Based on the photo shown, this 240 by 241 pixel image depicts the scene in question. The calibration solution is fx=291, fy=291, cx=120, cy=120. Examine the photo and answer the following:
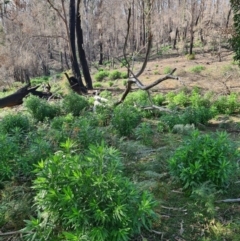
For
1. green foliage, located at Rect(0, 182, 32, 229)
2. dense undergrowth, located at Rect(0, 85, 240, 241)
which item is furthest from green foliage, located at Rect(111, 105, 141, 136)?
green foliage, located at Rect(0, 182, 32, 229)

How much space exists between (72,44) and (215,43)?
1467cm

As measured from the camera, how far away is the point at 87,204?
2.58m

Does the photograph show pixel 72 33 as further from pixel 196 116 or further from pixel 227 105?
pixel 196 116

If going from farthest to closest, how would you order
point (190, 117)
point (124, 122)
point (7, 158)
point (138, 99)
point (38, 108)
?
point (138, 99)
point (38, 108)
point (190, 117)
point (124, 122)
point (7, 158)

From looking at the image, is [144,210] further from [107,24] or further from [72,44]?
[107,24]

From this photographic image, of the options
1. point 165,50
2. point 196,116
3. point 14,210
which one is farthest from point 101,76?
point 165,50

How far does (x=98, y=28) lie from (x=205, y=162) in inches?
1138

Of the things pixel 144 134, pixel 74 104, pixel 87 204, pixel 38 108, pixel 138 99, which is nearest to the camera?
pixel 87 204

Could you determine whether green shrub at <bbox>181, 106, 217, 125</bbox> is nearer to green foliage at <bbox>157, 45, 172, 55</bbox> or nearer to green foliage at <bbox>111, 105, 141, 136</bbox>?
green foliage at <bbox>111, 105, 141, 136</bbox>

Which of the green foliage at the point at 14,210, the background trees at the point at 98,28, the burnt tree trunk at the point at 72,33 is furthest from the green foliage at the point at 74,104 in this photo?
the background trees at the point at 98,28

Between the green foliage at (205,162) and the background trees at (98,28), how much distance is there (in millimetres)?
20884

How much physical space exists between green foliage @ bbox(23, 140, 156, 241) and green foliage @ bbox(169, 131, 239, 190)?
115 cm

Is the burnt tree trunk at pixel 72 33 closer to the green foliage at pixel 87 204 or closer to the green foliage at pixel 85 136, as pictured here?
the green foliage at pixel 85 136

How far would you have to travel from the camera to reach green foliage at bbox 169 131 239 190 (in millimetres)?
3564
